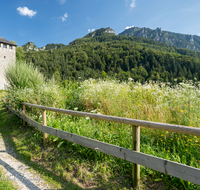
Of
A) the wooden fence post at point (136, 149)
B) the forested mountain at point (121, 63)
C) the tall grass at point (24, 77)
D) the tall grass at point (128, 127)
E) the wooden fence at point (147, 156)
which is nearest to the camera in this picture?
the wooden fence at point (147, 156)

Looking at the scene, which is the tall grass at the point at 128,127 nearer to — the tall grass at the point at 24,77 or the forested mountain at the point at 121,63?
the tall grass at the point at 24,77

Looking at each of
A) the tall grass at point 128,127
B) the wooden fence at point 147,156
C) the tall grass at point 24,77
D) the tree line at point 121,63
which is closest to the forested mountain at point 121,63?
the tree line at point 121,63

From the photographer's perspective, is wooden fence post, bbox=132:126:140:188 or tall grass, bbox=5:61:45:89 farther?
tall grass, bbox=5:61:45:89

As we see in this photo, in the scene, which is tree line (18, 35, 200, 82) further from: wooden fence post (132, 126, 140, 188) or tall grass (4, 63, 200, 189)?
wooden fence post (132, 126, 140, 188)

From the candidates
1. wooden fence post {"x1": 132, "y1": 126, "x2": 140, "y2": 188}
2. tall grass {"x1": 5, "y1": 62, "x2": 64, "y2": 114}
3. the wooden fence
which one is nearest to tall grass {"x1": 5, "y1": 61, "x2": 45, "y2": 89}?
tall grass {"x1": 5, "y1": 62, "x2": 64, "y2": 114}

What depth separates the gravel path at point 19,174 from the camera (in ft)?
7.57

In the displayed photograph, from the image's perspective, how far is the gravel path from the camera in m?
2.31

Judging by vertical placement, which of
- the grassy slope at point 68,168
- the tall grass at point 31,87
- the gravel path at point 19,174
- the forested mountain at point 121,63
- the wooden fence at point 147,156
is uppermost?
the forested mountain at point 121,63

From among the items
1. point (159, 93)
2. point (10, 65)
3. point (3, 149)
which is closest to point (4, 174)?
point (3, 149)

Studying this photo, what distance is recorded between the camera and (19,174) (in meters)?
2.60

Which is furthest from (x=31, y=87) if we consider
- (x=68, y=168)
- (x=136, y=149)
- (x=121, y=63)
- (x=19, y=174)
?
(x=121, y=63)

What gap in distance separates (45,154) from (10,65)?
540 centimetres

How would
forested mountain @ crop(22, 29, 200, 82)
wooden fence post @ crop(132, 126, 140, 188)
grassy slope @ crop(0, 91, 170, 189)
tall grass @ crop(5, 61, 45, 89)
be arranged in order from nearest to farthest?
1. wooden fence post @ crop(132, 126, 140, 188)
2. grassy slope @ crop(0, 91, 170, 189)
3. tall grass @ crop(5, 61, 45, 89)
4. forested mountain @ crop(22, 29, 200, 82)

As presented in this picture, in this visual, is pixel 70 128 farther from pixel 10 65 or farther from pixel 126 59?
pixel 126 59
